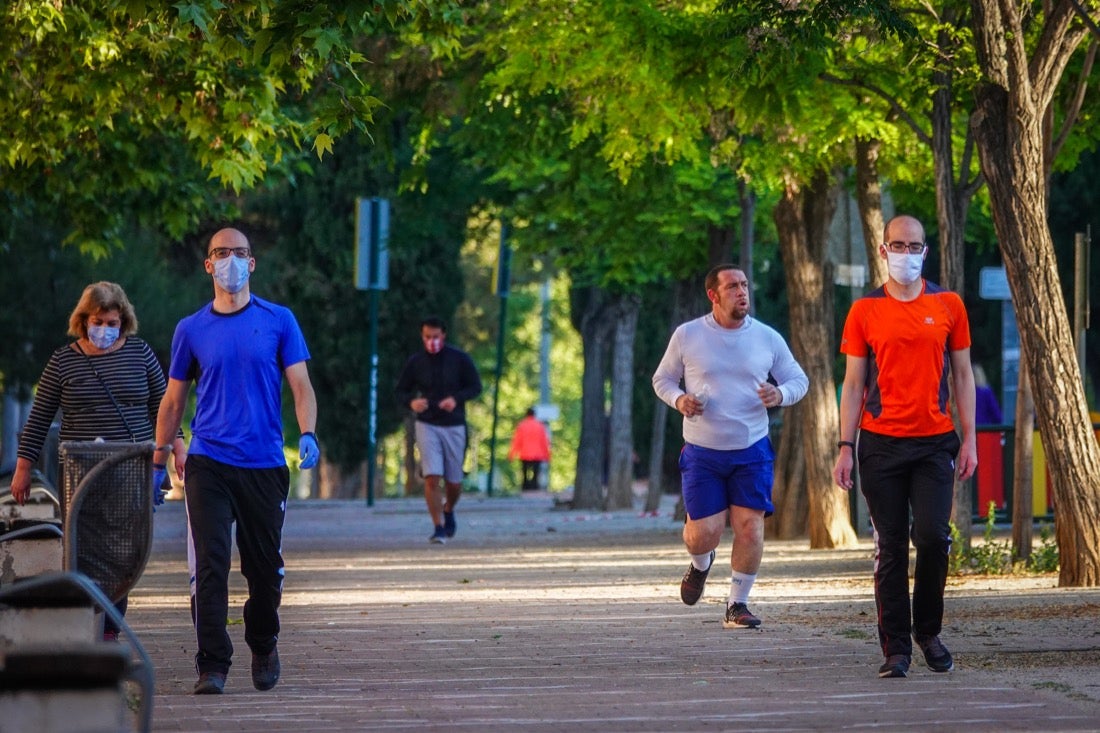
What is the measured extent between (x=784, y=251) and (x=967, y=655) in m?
10.1

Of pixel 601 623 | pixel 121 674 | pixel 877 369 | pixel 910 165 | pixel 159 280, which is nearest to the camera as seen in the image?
pixel 121 674

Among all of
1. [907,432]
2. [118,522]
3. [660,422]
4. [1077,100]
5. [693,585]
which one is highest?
[1077,100]

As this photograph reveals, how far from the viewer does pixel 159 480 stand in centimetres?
1096

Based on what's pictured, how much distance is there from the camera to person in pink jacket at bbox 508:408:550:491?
47719 mm

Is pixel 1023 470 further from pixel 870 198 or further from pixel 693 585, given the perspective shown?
pixel 693 585

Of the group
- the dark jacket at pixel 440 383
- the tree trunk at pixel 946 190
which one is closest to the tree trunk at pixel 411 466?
the dark jacket at pixel 440 383

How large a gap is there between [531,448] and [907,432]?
38165 mm

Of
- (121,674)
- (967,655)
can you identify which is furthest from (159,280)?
(121,674)

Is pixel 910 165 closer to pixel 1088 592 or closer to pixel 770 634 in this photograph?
pixel 1088 592

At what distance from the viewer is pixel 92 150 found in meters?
22.0

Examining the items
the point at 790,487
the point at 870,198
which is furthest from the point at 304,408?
the point at 790,487

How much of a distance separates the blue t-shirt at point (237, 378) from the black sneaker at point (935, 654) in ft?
10.0

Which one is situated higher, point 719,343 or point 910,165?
point 910,165

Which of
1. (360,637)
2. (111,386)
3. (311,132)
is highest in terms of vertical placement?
(311,132)
